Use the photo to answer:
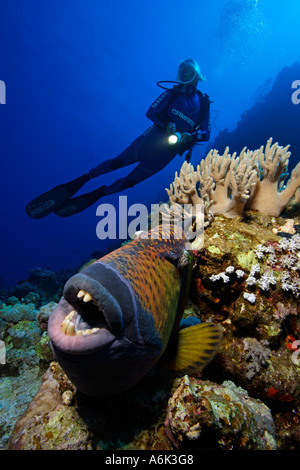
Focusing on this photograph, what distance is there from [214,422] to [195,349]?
577mm

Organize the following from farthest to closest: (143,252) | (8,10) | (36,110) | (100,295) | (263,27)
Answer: (36,110)
(263,27)
(8,10)
(143,252)
(100,295)

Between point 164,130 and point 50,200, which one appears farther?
point 164,130

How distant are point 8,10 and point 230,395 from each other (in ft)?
224

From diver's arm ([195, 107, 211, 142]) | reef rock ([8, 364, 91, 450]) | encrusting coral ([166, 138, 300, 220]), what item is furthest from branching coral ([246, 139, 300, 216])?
diver's arm ([195, 107, 211, 142])

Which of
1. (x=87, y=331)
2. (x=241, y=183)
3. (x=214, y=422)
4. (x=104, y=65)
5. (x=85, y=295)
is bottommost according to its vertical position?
(x=214, y=422)

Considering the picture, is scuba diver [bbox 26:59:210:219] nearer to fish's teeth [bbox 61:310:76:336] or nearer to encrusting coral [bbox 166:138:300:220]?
encrusting coral [bbox 166:138:300:220]

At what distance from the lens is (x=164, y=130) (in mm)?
8203

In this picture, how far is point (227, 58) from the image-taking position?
75.2 m

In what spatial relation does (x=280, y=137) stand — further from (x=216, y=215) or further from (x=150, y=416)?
(x=150, y=416)

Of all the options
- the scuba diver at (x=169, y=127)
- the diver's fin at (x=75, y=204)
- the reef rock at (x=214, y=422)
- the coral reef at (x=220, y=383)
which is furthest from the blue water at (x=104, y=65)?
the reef rock at (x=214, y=422)

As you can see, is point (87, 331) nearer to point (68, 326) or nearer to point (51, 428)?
point (68, 326)

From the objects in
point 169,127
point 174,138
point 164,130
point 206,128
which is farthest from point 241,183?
point 164,130

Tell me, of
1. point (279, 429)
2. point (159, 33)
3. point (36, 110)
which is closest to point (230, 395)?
point (279, 429)

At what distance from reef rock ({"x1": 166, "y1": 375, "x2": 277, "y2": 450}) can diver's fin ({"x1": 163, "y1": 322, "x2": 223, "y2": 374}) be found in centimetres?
20
